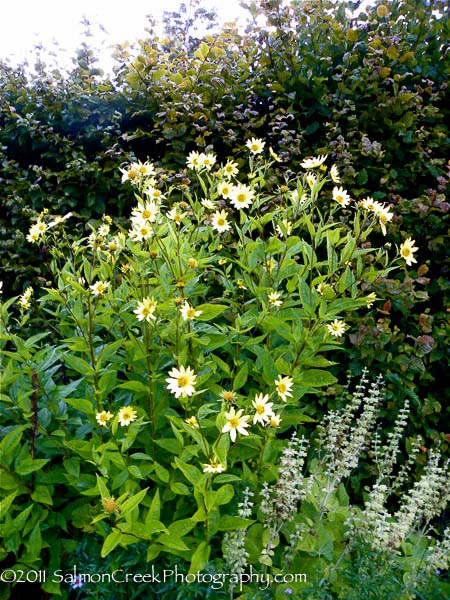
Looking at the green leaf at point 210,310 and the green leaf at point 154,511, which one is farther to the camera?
the green leaf at point 210,310

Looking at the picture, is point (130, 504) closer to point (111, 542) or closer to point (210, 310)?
point (111, 542)

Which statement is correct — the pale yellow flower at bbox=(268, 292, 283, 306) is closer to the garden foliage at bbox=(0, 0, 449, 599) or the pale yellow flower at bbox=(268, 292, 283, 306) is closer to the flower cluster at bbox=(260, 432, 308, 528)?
the garden foliage at bbox=(0, 0, 449, 599)

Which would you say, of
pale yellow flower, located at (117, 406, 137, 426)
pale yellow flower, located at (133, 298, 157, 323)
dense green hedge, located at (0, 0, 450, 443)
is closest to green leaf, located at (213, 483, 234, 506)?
pale yellow flower, located at (117, 406, 137, 426)

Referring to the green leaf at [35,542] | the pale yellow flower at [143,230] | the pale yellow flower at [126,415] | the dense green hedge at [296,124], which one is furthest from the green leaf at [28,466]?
the dense green hedge at [296,124]

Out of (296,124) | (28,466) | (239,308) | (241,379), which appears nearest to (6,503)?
(28,466)

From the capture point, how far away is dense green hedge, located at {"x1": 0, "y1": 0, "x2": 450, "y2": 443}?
117 inches

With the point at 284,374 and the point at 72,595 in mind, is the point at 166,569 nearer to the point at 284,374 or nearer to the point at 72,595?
the point at 72,595

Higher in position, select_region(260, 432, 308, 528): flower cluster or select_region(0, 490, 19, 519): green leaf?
select_region(260, 432, 308, 528): flower cluster

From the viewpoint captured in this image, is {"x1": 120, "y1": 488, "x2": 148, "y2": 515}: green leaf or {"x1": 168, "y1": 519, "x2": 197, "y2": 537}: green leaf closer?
{"x1": 120, "y1": 488, "x2": 148, "y2": 515}: green leaf

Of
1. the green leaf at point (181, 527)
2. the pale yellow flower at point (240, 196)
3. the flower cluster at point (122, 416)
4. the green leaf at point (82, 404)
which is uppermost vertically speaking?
the pale yellow flower at point (240, 196)

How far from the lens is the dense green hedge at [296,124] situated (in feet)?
9.75

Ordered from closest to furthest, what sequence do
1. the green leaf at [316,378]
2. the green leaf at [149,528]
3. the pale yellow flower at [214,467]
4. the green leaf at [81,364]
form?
the pale yellow flower at [214,467] < the green leaf at [149,528] < the green leaf at [81,364] < the green leaf at [316,378]

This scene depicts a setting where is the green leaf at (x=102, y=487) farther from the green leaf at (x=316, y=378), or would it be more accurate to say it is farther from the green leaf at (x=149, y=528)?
the green leaf at (x=316, y=378)

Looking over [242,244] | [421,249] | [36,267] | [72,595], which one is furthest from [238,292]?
[36,267]
